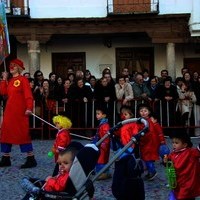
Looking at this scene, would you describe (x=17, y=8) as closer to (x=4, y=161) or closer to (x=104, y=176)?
(x=4, y=161)

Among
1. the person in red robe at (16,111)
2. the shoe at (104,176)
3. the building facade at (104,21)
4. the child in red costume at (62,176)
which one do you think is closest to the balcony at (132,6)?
the building facade at (104,21)

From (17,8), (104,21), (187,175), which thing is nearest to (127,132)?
(187,175)

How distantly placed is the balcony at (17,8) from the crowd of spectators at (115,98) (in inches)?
226

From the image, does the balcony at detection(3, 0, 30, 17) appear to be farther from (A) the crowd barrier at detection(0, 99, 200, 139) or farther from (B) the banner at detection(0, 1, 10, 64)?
(B) the banner at detection(0, 1, 10, 64)

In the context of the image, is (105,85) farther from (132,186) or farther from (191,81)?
(132,186)

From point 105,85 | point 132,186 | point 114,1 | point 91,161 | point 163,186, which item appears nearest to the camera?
point 91,161

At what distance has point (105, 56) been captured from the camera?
68.1ft

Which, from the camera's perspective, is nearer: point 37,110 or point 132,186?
point 132,186

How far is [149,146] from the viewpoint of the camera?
28.2 feet

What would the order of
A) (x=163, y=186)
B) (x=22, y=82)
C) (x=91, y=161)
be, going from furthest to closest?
(x=22, y=82)
(x=163, y=186)
(x=91, y=161)

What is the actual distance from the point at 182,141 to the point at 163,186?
7.12ft

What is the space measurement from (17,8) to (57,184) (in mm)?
14987


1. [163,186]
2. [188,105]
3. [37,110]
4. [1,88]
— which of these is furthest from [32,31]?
[163,186]

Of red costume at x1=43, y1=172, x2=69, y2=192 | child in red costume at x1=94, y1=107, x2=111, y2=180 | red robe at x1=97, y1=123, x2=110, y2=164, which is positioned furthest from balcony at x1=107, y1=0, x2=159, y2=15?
red costume at x1=43, y1=172, x2=69, y2=192
